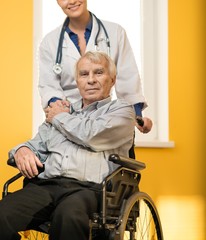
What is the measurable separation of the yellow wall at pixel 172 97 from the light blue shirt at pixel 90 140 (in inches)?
46.7

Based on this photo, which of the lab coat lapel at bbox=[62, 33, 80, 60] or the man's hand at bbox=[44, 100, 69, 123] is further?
the lab coat lapel at bbox=[62, 33, 80, 60]

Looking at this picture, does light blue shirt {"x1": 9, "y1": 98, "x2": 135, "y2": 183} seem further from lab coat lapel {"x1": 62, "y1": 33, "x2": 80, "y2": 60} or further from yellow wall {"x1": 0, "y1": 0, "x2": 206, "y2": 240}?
yellow wall {"x1": 0, "y1": 0, "x2": 206, "y2": 240}

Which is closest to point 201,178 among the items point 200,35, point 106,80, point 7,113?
point 200,35

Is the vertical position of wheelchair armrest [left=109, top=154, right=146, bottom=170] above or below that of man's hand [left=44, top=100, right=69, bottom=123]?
below

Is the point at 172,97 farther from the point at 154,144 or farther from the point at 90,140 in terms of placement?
the point at 90,140

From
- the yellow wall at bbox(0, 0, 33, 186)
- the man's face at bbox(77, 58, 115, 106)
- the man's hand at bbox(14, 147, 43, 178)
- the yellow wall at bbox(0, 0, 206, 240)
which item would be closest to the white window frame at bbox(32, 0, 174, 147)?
the yellow wall at bbox(0, 0, 206, 240)

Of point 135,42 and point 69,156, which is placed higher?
point 135,42

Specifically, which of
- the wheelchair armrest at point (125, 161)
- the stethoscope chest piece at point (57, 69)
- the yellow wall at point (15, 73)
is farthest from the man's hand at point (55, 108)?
the yellow wall at point (15, 73)

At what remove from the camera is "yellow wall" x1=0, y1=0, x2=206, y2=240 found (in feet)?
11.2

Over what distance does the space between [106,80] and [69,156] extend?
353 millimetres

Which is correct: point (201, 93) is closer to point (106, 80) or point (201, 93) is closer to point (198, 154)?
point (198, 154)

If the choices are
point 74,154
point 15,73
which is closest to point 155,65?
point 15,73

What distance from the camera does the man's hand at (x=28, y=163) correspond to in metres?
2.18

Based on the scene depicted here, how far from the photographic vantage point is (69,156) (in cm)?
216
